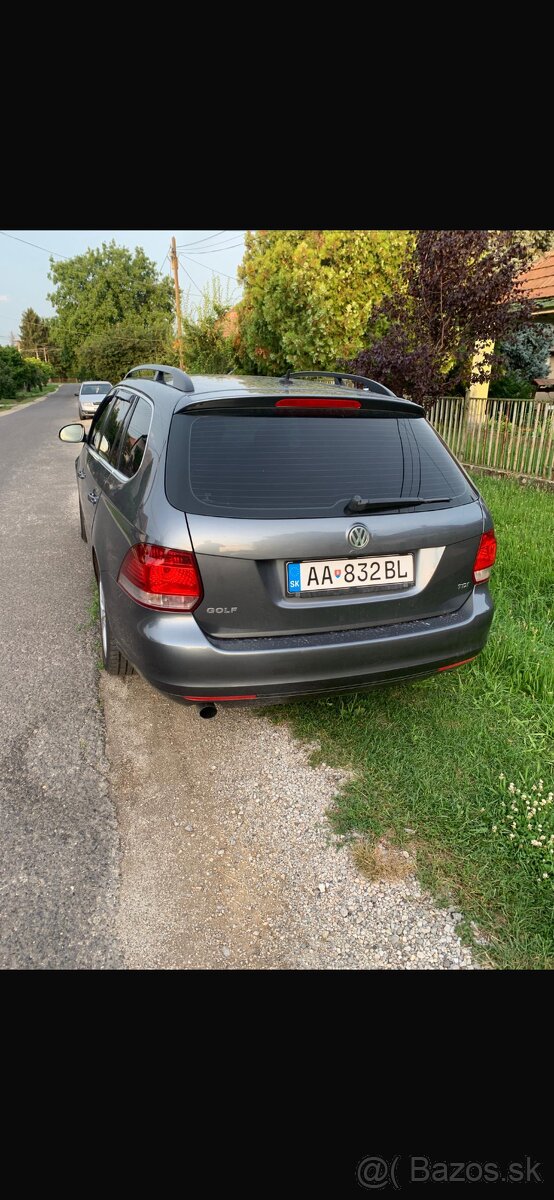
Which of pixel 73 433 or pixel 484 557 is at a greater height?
pixel 73 433

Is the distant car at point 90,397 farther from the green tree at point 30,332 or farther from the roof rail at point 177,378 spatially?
the green tree at point 30,332

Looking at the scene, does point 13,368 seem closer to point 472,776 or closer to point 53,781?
point 53,781

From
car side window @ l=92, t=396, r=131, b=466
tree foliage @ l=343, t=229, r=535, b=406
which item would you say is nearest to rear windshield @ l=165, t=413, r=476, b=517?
car side window @ l=92, t=396, r=131, b=466

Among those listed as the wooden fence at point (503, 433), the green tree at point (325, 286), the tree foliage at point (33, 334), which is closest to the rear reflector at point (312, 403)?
the wooden fence at point (503, 433)

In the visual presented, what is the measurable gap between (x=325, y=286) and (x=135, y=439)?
11.3 m

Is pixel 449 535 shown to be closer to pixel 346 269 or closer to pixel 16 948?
pixel 16 948

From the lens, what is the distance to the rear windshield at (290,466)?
2338mm

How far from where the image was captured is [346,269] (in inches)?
507

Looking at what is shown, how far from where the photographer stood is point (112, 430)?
394cm

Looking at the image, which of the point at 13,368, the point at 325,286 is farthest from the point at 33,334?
the point at 325,286

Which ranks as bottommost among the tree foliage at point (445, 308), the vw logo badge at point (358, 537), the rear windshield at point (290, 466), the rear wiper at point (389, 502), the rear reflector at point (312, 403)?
the vw logo badge at point (358, 537)

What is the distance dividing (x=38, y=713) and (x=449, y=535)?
7.37ft

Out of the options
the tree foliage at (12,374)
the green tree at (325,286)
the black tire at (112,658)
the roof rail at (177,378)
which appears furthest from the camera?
the tree foliage at (12,374)

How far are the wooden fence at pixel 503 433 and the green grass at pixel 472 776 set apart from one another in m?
5.05
